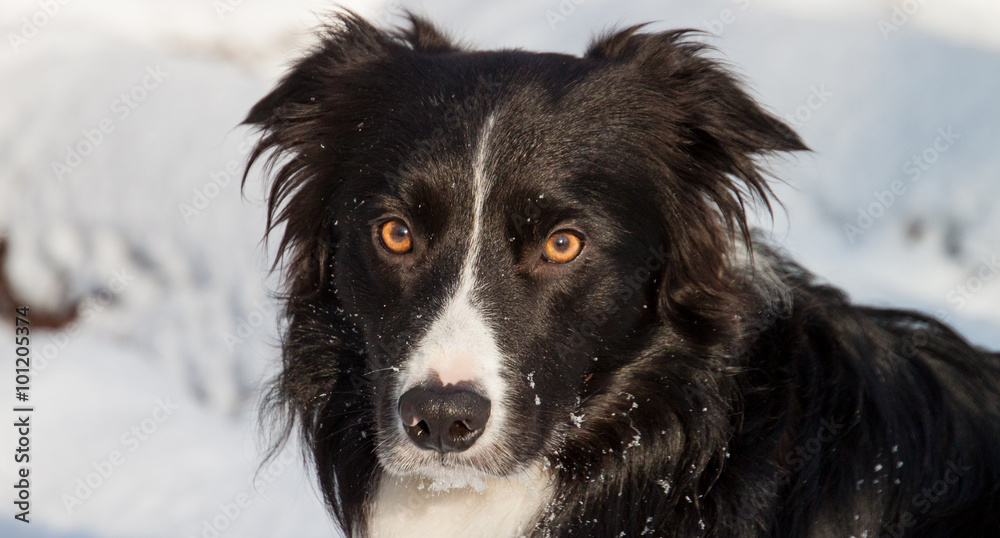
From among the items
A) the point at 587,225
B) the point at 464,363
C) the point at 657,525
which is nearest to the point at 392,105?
the point at 587,225

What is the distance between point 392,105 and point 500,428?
1.32 metres

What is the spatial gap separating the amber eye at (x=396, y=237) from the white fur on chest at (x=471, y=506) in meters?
0.88

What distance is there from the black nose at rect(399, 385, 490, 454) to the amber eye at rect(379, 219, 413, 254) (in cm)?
60

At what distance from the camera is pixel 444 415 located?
101 inches

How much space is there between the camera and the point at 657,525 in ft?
10.0

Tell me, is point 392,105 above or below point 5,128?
above

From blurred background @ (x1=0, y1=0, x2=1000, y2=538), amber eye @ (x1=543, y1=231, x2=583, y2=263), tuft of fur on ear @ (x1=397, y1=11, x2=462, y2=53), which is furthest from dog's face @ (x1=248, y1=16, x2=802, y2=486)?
blurred background @ (x1=0, y1=0, x2=1000, y2=538)

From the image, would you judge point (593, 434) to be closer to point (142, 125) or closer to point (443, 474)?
point (443, 474)

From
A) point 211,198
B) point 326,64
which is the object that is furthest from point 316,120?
point 211,198

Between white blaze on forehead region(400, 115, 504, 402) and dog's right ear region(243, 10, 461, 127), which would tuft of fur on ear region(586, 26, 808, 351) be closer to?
white blaze on forehead region(400, 115, 504, 402)

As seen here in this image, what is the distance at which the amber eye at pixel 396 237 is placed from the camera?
3014mm

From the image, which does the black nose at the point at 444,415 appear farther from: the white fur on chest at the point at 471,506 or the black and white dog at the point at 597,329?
the white fur on chest at the point at 471,506

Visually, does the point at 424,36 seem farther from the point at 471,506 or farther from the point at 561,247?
the point at 471,506

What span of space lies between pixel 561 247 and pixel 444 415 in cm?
76
